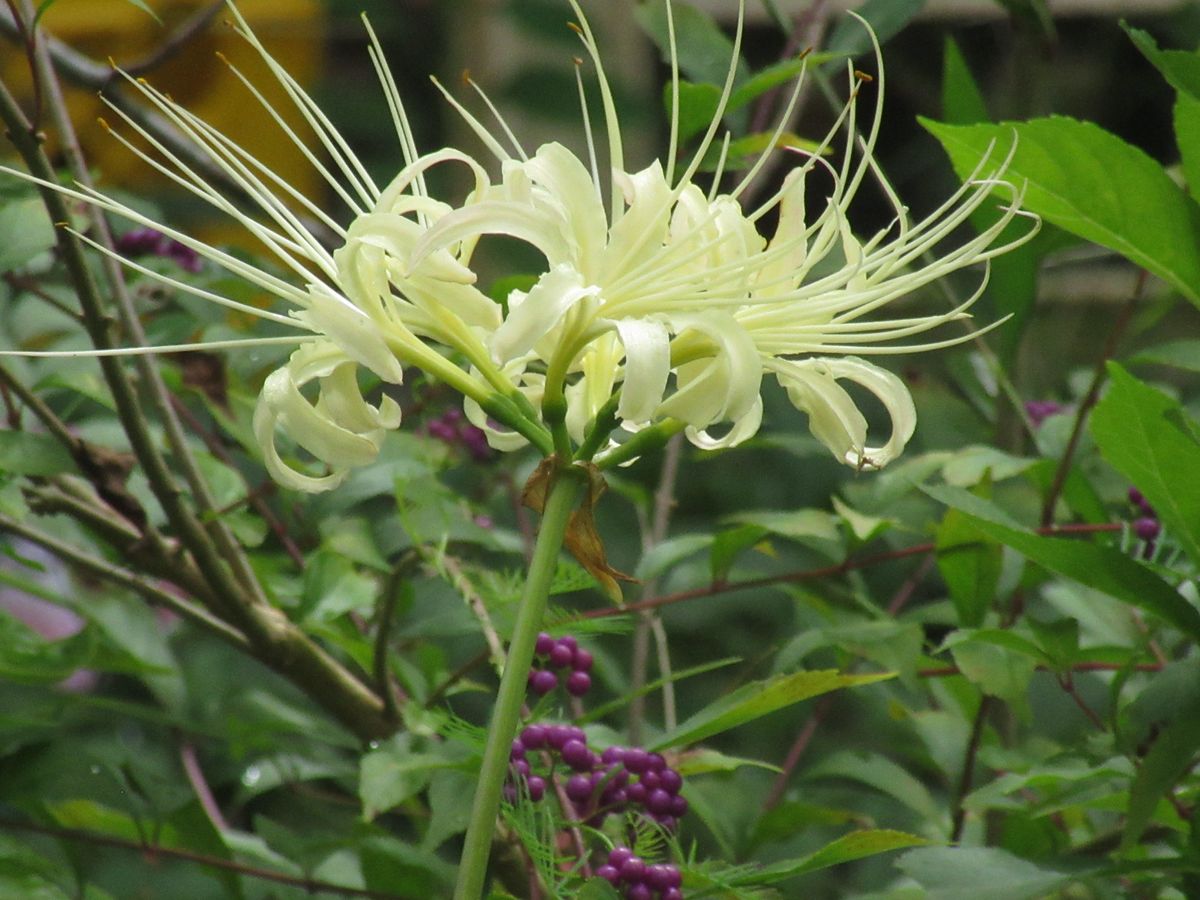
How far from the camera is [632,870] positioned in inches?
16.7

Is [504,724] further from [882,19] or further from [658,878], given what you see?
[882,19]

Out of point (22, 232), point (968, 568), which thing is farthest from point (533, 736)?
point (22, 232)

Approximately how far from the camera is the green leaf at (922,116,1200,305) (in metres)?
0.48

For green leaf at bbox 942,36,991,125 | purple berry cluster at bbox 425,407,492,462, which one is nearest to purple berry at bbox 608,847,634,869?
purple berry cluster at bbox 425,407,492,462

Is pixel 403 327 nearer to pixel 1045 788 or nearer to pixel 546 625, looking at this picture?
pixel 546 625

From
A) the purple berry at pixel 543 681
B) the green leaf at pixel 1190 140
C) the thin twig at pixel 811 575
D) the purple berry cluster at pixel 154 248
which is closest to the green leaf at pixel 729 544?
the thin twig at pixel 811 575

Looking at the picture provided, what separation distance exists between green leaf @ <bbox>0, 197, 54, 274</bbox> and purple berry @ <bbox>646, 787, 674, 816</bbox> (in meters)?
0.34

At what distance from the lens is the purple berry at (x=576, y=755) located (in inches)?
18.8

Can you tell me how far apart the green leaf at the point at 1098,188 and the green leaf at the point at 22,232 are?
1.20 ft

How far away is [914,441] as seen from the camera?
35.1 inches

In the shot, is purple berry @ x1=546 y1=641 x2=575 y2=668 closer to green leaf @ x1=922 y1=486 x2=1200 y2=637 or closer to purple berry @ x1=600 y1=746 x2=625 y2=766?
purple berry @ x1=600 y1=746 x2=625 y2=766

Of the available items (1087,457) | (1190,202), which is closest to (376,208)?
(1190,202)

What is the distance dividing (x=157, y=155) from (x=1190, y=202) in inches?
44.6

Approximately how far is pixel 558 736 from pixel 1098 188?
0.86 ft
